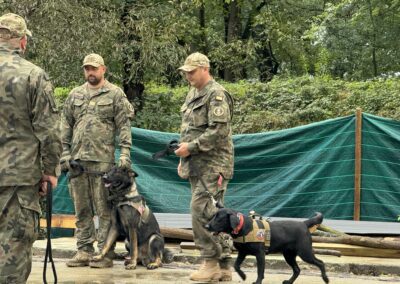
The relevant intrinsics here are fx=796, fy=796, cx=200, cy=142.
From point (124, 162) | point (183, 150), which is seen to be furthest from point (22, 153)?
point (124, 162)

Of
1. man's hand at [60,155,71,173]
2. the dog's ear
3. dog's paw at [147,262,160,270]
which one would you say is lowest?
Answer: dog's paw at [147,262,160,270]

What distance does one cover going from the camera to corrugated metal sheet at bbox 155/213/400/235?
9.69 metres

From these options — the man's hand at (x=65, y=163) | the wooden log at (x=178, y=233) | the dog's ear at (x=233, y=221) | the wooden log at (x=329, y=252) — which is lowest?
the wooden log at (x=329, y=252)

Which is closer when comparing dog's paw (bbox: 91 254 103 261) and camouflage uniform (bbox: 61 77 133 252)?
camouflage uniform (bbox: 61 77 133 252)

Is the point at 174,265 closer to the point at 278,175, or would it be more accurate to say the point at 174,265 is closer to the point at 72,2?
the point at 278,175

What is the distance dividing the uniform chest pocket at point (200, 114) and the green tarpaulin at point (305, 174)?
3.24 meters

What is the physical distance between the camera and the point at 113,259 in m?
9.11

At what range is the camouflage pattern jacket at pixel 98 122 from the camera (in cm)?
865

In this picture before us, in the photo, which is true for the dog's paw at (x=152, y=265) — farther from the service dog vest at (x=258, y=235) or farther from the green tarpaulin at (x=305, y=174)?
the green tarpaulin at (x=305, y=174)

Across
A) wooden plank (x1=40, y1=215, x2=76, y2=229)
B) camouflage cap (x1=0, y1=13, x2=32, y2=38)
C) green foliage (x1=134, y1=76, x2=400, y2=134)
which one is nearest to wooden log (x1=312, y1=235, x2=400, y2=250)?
wooden plank (x1=40, y1=215, x2=76, y2=229)

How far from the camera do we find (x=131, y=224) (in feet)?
28.4

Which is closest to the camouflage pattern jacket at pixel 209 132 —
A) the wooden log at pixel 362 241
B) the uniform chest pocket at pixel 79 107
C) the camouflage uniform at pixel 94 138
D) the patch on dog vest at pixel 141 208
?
the patch on dog vest at pixel 141 208

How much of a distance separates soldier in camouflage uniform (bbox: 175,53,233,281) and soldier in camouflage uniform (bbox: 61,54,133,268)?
1.07 meters

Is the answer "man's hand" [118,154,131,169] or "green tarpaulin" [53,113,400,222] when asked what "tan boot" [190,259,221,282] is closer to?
"man's hand" [118,154,131,169]
